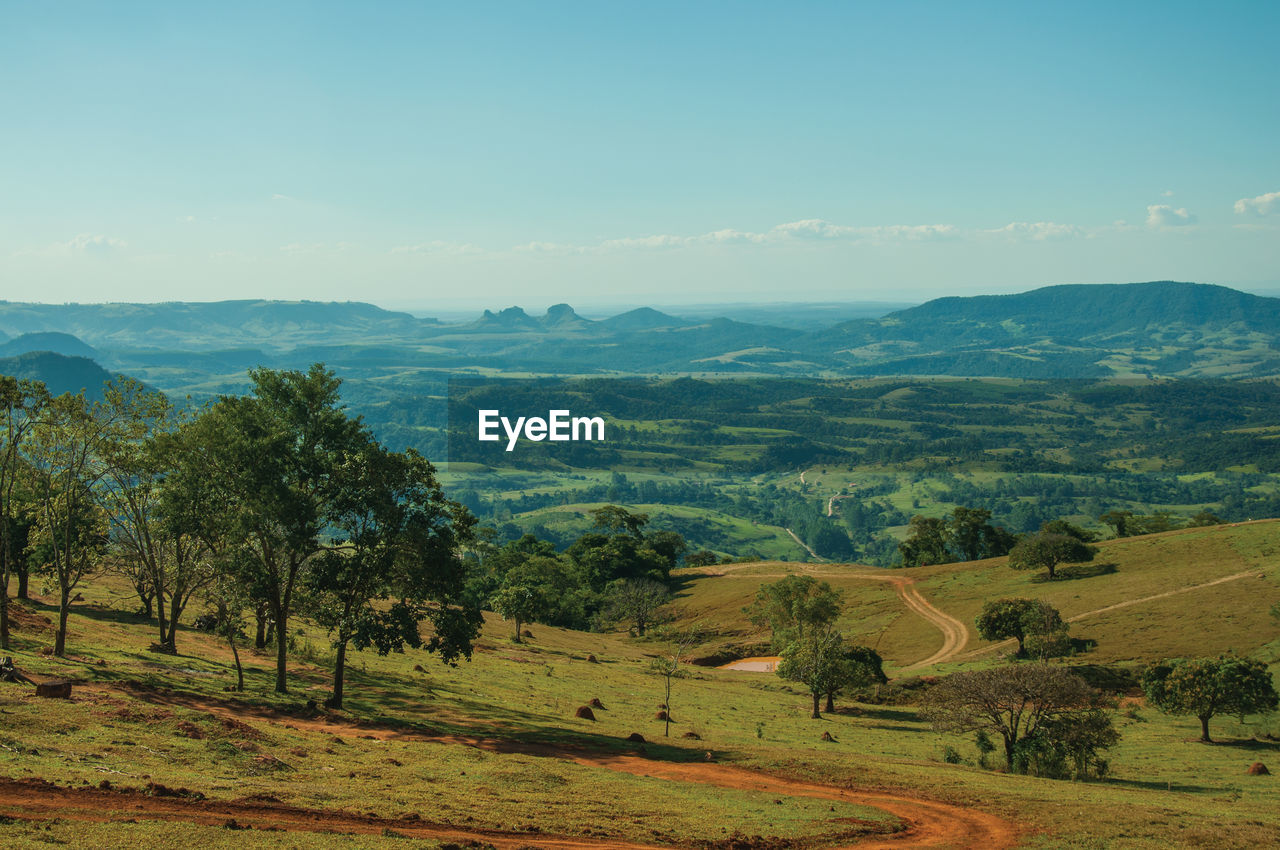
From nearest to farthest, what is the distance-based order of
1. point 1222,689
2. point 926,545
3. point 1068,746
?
point 1068,746
point 1222,689
point 926,545

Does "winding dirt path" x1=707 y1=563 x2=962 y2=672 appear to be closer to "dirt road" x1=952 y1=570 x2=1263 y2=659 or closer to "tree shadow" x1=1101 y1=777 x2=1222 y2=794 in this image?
"dirt road" x1=952 y1=570 x2=1263 y2=659

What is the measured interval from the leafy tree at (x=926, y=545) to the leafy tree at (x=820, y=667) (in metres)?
Result: 70.1

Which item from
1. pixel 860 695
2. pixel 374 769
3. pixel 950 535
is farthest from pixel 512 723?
pixel 950 535

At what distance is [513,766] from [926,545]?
105 m

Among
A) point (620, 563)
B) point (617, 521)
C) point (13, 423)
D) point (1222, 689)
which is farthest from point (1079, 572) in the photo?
point (13, 423)

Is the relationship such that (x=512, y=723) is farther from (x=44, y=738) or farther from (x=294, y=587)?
(x=44, y=738)

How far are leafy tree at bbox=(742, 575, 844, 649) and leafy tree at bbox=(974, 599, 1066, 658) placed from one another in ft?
41.6

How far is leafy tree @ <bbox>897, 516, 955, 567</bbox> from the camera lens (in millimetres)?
119625

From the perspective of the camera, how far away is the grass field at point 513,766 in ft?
67.2

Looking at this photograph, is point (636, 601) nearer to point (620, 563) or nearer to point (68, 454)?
point (620, 563)

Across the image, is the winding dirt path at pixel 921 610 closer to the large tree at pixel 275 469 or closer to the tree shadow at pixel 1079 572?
the tree shadow at pixel 1079 572

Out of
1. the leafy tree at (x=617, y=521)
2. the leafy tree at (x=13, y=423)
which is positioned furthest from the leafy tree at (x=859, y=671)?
the leafy tree at (x=617, y=521)

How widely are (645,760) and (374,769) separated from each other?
12.0 meters

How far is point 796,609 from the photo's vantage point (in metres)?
68.9
